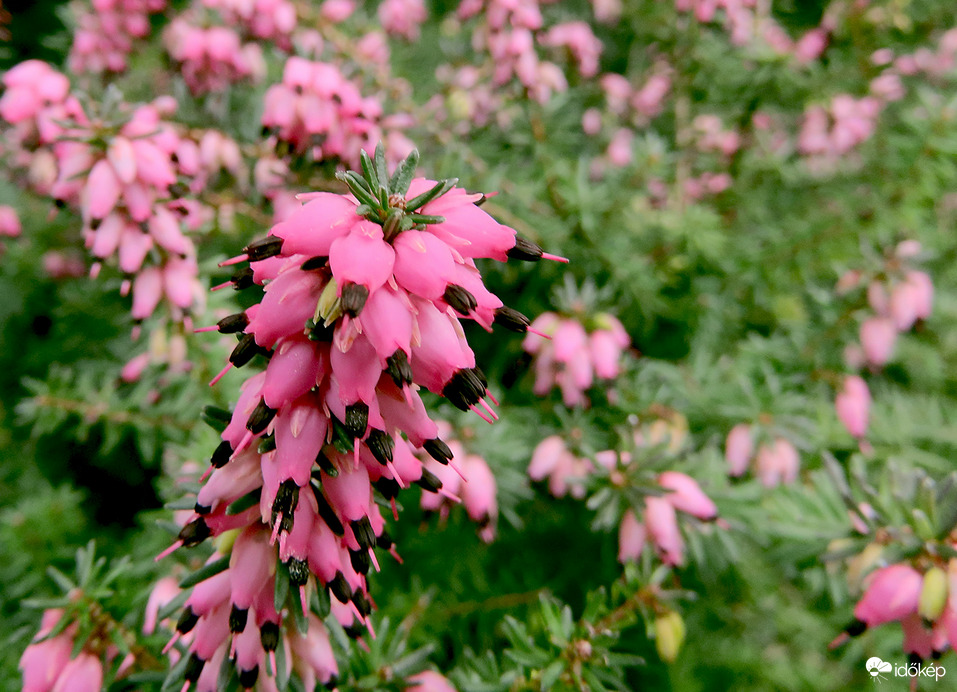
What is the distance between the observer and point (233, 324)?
2.86ft

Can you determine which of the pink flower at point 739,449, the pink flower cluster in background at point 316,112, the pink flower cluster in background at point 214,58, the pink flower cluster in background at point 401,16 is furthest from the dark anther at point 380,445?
the pink flower cluster in background at point 401,16

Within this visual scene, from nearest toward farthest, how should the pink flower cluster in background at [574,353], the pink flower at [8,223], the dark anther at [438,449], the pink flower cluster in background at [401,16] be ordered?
the dark anther at [438,449] < the pink flower cluster in background at [574,353] < the pink flower at [8,223] < the pink flower cluster in background at [401,16]

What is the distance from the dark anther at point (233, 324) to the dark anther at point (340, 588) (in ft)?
1.45

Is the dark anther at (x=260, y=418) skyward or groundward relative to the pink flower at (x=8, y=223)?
skyward

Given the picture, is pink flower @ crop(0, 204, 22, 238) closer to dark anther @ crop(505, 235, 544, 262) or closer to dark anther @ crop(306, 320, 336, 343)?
dark anther @ crop(306, 320, 336, 343)

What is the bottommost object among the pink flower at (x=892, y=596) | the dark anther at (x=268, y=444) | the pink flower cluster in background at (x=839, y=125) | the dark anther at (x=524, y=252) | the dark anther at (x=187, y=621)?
the dark anther at (x=187, y=621)

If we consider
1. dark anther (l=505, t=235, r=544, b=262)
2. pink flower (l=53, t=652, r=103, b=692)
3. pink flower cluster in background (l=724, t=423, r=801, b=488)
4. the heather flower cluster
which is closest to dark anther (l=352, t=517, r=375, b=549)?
the heather flower cluster

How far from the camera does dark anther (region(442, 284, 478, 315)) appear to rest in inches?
32.5

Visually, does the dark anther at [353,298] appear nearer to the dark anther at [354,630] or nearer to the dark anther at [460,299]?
the dark anther at [460,299]

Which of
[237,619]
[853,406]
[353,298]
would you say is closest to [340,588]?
[237,619]

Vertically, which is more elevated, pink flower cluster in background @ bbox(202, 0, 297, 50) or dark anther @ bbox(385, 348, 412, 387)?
dark anther @ bbox(385, 348, 412, 387)

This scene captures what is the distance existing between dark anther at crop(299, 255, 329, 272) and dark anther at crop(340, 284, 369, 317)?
10 cm

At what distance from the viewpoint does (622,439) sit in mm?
1832

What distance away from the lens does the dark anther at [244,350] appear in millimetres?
820
